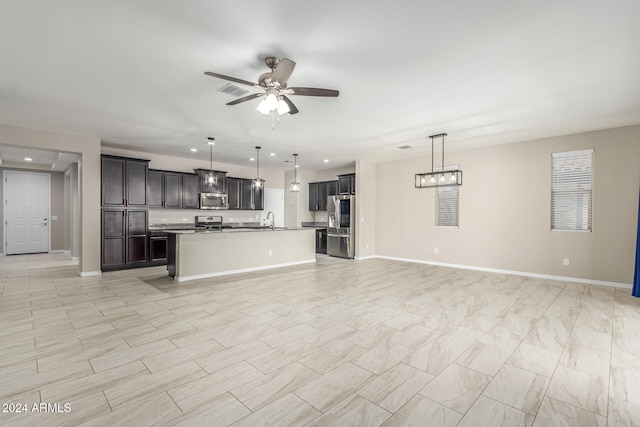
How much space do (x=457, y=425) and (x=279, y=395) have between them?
1117 mm

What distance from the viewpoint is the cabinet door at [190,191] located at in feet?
24.9

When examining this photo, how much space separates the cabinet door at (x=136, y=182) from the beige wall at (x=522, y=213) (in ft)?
17.5

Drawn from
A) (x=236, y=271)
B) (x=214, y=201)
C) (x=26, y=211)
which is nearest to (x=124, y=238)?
(x=214, y=201)

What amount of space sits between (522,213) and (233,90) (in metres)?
5.84

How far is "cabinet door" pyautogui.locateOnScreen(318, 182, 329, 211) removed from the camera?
372 inches

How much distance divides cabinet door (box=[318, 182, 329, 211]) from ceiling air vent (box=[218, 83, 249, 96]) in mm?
5976

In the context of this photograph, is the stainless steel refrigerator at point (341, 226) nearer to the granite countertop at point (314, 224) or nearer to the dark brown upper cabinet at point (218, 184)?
the granite countertop at point (314, 224)

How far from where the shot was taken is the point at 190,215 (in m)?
7.95

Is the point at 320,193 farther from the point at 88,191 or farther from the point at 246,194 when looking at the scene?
the point at 88,191

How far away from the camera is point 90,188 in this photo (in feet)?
18.9

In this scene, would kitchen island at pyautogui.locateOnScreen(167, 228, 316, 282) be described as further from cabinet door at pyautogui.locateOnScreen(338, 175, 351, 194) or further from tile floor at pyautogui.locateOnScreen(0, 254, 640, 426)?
cabinet door at pyautogui.locateOnScreen(338, 175, 351, 194)

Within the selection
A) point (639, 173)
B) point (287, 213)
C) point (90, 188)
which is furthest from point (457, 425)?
point (287, 213)

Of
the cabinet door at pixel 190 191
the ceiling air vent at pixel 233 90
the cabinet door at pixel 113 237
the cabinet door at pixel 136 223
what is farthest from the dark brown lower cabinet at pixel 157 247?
the ceiling air vent at pixel 233 90

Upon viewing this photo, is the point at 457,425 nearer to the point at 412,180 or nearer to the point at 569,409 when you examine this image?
the point at 569,409
